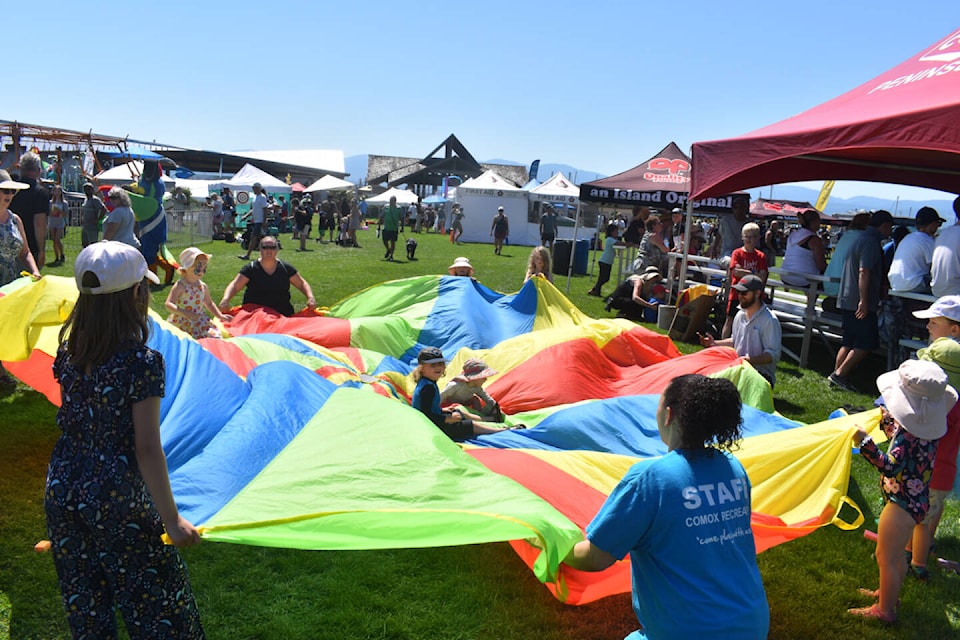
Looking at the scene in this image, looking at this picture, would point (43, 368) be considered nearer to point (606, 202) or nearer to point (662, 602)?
point (662, 602)

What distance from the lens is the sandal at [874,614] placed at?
3598mm

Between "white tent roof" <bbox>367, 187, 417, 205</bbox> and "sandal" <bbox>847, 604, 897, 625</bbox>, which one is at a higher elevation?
"white tent roof" <bbox>367, 187, 417, 205</bbox>

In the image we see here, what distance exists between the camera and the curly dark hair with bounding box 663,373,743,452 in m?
2.27

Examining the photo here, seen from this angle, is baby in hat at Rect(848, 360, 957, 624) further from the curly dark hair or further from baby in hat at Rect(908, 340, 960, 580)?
the curly dark hair

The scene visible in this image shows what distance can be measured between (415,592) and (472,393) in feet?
6.05

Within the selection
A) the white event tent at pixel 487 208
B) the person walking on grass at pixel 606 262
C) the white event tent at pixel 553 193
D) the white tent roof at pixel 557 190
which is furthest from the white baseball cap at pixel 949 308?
the white event tent at pixel 487 208

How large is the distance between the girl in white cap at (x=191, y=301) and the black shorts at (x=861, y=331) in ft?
21.5

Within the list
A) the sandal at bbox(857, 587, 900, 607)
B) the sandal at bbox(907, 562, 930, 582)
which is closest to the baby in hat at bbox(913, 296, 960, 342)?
the sandal at bbox(907, 562, 930, 582)

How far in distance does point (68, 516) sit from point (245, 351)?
10.3ft

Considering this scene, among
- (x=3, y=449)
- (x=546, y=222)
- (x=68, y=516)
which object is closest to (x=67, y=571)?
(x=68, y=516)

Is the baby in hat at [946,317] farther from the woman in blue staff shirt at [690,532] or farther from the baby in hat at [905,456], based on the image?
the woman in blue staff shirt at [690,532]

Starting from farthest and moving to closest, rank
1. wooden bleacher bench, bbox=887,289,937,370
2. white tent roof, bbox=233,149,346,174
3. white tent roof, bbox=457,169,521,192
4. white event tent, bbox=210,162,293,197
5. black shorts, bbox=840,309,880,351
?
white tent roof, bbox=233,149,346,174, white tent roof, bbox=457,169,521,192, white event tent, bbox=210,162,293,197, black shorts, bbox=840,309,880,351, wooden bleacher bench, bbox=887,289,937,370

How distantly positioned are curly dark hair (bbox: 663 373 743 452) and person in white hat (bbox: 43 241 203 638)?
65.3 inches

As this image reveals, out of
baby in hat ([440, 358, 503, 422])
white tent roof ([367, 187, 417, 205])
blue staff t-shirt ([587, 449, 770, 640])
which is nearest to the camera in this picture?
blue staff t-shirt ([587, 449, 770, 640])
